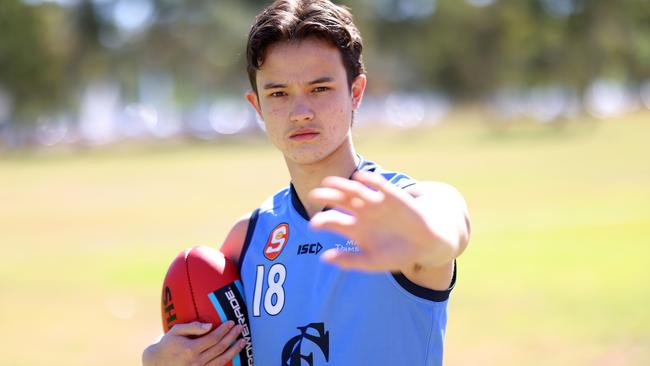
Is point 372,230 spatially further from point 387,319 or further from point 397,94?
point 397,94

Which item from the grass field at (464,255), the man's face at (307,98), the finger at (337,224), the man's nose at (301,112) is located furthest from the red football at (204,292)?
the grass field at (464,255)

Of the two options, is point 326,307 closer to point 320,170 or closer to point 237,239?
point 320,170

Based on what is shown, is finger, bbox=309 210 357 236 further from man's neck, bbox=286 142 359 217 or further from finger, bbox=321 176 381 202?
man's neck, bbox=286 142 359 217

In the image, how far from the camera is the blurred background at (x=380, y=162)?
816cm

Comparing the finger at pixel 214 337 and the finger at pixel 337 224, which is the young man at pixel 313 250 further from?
the finger at pixel 337 224

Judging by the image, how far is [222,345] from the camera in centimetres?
285

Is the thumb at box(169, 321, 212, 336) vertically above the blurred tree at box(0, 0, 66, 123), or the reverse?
the blurred tree at box(0, 0, 66, 123)

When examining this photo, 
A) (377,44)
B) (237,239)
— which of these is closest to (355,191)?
(237,239)

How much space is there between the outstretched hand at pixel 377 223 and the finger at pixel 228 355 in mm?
961

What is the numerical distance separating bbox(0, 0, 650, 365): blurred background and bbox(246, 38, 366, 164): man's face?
14.2 ft

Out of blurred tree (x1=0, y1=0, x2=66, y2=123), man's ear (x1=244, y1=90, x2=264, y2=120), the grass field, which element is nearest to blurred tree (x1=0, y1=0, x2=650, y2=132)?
blurred tree (x1=0, y1=0, x2=66, y2=123)

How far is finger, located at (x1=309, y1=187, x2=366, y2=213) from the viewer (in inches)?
77.7

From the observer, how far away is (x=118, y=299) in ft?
31.2

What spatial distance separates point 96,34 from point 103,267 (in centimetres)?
5877
